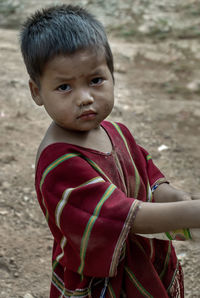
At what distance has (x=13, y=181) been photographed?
138 inches

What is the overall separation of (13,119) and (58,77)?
3.05 m

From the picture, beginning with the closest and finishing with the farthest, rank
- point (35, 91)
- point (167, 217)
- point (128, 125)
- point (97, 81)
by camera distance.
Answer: point (167, 217) < point (97, 81) < point (35, 91) < point (128, 125)

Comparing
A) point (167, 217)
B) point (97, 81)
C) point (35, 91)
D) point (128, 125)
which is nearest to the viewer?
point (167, 217)

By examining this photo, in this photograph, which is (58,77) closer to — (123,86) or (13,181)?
(13,181)

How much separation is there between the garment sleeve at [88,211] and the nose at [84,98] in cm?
18

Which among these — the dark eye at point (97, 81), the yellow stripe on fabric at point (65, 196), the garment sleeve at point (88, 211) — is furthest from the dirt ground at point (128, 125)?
the dark eye at point (97, 81)

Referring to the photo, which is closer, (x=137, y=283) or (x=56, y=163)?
(x=56, y=163)

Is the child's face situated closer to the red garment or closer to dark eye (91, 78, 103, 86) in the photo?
dark eye (91, 78, 103, 86)

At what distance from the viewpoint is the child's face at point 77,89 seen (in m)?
1.51

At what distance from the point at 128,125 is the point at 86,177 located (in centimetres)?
310

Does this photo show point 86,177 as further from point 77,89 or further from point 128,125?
point 128,125

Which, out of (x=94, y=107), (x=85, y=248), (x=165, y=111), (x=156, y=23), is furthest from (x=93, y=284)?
(x=156, y=23)

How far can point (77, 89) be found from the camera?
60.2 inches

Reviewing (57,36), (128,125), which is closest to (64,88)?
(57,36)
